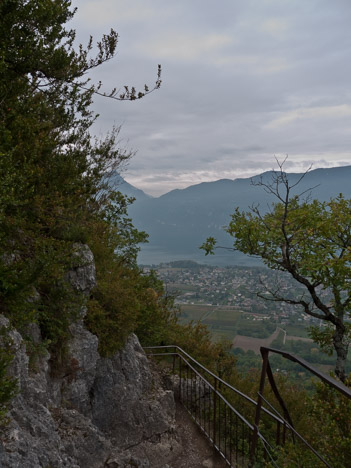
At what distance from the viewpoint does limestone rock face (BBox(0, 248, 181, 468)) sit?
3.46 m

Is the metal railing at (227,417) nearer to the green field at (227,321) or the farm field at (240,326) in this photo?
the farm field at (240,326)

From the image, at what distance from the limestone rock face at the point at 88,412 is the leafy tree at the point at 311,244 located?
435 cm

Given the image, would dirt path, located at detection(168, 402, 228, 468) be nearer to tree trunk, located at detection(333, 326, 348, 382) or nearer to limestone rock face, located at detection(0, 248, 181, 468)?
limestone rock face, located at detection(0, 248, 181, 468)

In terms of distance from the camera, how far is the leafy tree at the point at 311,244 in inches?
306

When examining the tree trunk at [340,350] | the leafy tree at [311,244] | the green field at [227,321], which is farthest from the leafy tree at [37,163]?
the green field at [227,321]

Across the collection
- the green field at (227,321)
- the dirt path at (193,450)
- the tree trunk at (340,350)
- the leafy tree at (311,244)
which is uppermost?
the leafy tree at (311,244)

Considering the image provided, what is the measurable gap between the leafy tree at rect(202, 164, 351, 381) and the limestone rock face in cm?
435

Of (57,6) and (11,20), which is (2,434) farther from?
(57,6)

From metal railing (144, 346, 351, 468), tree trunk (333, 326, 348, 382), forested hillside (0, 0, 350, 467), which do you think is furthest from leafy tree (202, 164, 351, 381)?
forested hillside (0, 0, 350, 467)

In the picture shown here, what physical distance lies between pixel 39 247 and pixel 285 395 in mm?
8638

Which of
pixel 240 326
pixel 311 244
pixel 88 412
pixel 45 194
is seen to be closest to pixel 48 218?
pixel 45 194

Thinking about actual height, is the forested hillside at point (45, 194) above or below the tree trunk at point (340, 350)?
above

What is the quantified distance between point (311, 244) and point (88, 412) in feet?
21.0

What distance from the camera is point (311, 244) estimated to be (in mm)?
8430
